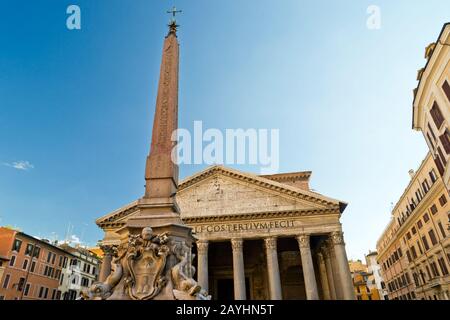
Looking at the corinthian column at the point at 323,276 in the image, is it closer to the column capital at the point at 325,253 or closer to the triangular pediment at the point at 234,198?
the column capital at the point at 325,253

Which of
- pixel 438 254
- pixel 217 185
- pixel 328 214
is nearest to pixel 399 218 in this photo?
pixel 438 254

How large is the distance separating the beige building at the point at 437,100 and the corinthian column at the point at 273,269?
11.2 m

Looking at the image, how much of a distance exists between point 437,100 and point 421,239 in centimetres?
2037

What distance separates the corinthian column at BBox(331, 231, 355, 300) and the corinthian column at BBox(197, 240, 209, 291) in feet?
28.2

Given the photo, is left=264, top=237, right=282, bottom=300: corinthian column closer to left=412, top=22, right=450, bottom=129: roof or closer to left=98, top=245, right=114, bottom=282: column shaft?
left=98, top=245, right=114, bottom=282: column shaft

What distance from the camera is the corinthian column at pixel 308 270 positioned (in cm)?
1780

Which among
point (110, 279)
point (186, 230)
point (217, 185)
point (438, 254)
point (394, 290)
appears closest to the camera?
point (110, 279)

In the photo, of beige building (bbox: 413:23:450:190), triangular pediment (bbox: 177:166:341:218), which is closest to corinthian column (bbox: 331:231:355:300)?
triangular pediment (bbox: 177:166:341:218)

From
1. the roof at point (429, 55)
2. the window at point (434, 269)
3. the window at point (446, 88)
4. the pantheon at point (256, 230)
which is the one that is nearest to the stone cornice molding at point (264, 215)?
the pantheon at point (256, 230)

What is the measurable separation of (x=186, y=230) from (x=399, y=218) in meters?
40.4

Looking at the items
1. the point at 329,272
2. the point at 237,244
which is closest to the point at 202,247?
the point at 237,244
